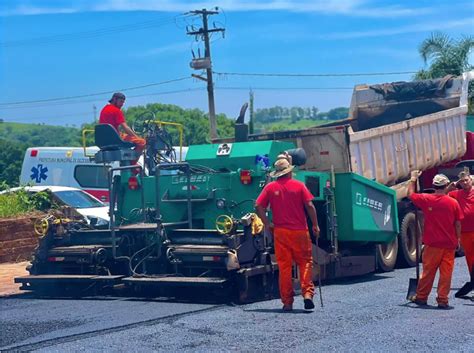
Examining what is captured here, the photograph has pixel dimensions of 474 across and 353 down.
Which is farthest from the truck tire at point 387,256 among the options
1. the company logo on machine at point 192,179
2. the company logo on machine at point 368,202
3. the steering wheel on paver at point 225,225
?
the steering wheel on paver at point 225,225

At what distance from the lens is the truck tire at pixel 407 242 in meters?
13.2

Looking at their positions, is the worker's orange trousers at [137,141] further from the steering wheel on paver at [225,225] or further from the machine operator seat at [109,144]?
the steering wheel on paver at [225,225]

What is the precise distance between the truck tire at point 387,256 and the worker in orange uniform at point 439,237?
9.45ft

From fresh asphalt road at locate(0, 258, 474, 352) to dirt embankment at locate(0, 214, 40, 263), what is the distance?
14.3ft

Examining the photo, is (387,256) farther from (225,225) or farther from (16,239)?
(16,239)

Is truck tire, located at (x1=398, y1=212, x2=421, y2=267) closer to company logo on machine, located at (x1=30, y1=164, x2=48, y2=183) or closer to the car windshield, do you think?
the car windshield

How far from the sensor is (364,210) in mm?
11609

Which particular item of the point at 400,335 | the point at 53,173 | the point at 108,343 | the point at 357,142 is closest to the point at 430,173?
the point at 357,142

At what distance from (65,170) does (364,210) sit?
11895 millimetres

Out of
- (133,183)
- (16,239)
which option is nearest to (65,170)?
(16,239)

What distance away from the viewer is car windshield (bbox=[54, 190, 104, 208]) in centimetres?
1702

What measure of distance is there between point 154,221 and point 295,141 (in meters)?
2.62

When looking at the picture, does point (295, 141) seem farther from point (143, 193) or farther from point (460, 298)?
point (460, 298)

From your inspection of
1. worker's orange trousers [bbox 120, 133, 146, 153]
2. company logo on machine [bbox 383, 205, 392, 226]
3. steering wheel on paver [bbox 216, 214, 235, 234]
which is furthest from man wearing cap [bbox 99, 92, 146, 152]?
company logo on machine [bbox 383, 205, 392, 226]
